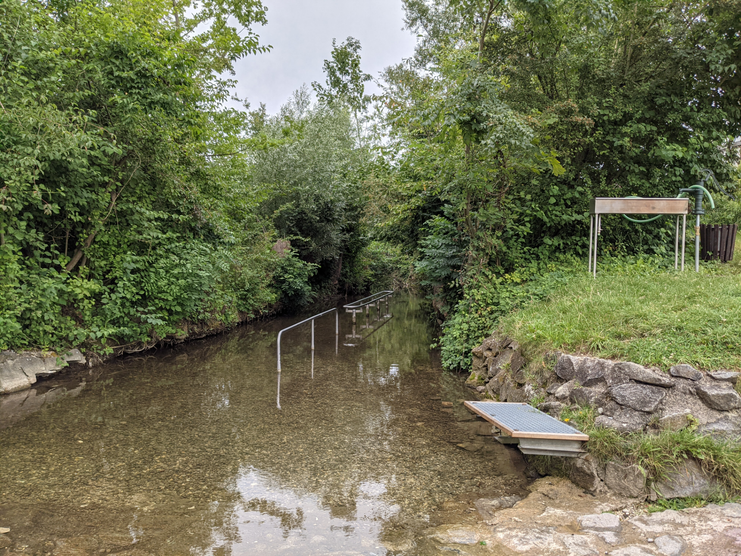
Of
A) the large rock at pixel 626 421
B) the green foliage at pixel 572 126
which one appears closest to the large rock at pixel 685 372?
the large rock at pixel 626 421

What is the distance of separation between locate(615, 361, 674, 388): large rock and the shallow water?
1.48m

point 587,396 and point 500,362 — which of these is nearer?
point 587,396

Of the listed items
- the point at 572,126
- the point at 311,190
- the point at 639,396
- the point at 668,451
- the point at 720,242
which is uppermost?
the point at 311,190

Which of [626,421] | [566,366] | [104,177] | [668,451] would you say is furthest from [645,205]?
[104,177]

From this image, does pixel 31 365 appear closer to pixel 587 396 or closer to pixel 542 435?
pixel 542 435

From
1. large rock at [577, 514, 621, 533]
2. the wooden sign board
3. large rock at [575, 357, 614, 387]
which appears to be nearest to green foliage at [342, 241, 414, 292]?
the wooden sign board

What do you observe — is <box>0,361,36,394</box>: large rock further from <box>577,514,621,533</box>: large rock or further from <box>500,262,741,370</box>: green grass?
<box>577,514,621,533</box>: large rock

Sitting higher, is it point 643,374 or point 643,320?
point 643,320

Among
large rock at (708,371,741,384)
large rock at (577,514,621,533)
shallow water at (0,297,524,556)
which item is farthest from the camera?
large rock at (708,371,741,384)

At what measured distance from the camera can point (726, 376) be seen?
166 inches

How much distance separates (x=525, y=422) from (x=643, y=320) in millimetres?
1971

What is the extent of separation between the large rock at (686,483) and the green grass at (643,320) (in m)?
0.97

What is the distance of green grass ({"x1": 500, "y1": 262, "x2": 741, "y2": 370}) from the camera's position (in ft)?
15.1

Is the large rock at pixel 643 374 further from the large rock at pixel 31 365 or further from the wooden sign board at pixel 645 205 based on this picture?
the large rock at pixel 31 365
